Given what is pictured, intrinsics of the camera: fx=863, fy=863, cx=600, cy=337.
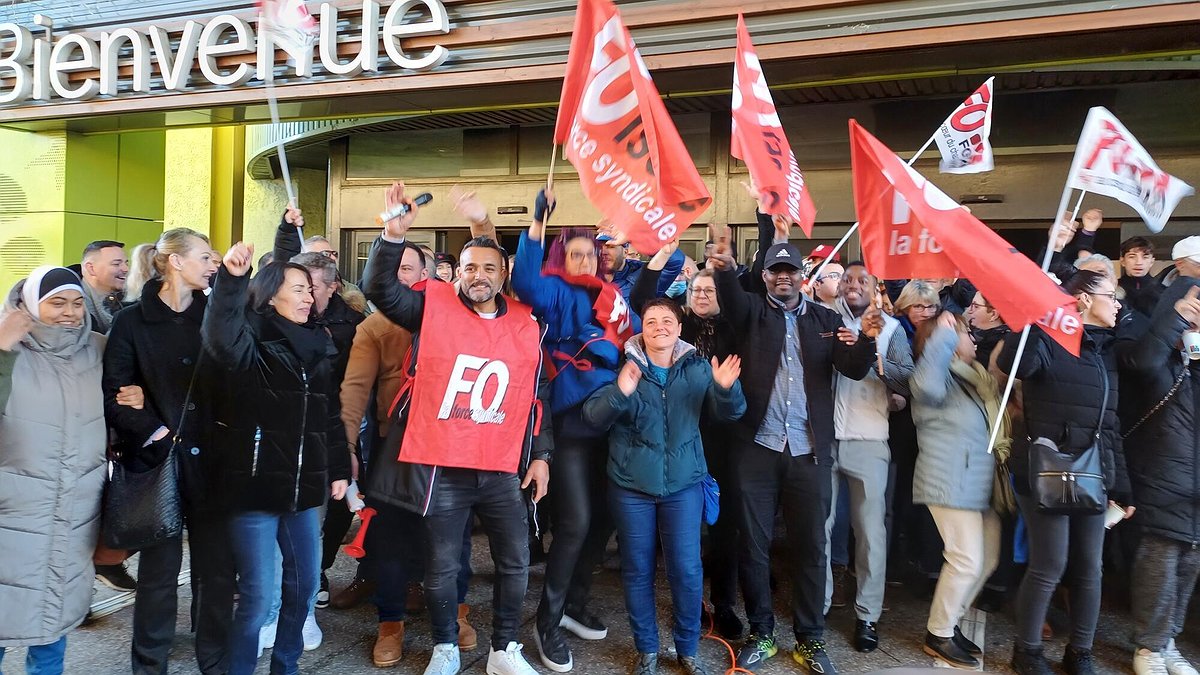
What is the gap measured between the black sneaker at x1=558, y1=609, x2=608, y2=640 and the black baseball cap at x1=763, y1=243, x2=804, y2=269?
7.25 ft

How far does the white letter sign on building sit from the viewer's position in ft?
25.5

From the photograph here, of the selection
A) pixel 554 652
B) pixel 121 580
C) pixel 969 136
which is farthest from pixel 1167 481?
pixel 121 580

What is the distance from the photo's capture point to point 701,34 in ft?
22.4

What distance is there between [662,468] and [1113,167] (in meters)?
2.77

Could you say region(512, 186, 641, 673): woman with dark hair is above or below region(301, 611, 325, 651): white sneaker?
above

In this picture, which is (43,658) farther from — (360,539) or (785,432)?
(785,432)

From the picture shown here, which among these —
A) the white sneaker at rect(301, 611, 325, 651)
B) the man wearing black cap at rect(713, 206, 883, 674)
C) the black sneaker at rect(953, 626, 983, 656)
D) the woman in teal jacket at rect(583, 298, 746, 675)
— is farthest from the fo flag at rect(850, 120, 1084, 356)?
the white sneaker at rect(301, 611, 325, 651)

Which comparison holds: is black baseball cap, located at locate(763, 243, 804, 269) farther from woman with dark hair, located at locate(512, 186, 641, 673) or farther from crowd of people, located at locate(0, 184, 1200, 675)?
woman with dark hair, located at locate(512, 186, 641, 673)

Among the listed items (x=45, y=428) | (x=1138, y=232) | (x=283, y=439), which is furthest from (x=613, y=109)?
(x=1138, y=232)

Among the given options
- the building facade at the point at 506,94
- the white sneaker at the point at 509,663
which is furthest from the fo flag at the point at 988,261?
the white sneaker at the point at 509,663

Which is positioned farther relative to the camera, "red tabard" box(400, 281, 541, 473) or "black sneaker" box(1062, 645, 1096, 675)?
"black sneaker" box(1062, 645, 1096, 675)

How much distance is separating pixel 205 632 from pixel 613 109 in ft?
10.0

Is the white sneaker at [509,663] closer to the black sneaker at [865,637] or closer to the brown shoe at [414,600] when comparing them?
the brown shoe at [414,600]

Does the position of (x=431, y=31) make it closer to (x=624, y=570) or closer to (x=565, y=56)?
(x=565, y=56)
